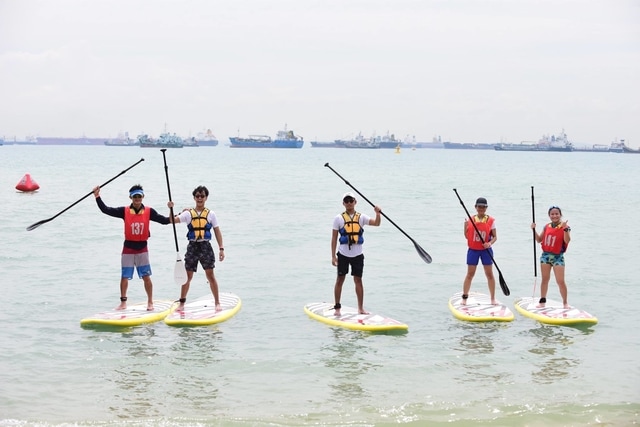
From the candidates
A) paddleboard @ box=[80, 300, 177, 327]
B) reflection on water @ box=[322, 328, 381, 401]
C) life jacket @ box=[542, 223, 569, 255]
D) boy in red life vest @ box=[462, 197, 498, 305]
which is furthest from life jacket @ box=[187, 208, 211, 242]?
life jacket @ box=[542, 223, 569, 255]

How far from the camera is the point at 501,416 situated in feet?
23.9

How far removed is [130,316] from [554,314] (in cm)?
591

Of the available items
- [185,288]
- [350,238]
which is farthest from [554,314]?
[185,288]

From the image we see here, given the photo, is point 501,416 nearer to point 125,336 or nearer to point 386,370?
point 386,370

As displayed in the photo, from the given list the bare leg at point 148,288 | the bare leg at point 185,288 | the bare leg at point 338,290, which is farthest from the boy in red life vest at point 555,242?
the bare leg at point 148,288

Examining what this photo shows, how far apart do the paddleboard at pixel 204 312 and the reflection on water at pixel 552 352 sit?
4.20 metres

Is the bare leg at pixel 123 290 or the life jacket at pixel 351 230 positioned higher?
the life jacket at pixel 351 230

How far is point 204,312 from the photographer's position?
10836 millimetres

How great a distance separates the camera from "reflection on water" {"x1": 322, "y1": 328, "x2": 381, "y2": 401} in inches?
316

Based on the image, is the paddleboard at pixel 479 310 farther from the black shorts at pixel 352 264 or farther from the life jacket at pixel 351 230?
the life jacket at pixel 351 230

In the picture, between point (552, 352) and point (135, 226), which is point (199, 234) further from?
point (552, 352)

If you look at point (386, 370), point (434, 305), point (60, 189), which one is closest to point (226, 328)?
point (386, 370)

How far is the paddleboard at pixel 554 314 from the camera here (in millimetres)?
10625

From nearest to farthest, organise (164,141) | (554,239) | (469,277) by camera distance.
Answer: (554,239)
(469,277)
(164,141)
